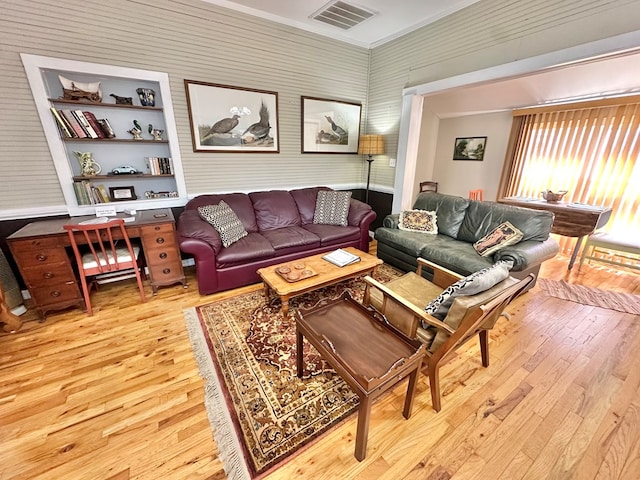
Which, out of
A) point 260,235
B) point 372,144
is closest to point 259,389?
point 260,235

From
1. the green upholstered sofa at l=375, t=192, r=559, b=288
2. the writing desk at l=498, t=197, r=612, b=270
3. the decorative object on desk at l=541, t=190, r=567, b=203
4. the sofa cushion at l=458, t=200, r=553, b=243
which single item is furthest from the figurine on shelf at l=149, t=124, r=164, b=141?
the decorative object on desk at l=541, t=190, r=567, b=203

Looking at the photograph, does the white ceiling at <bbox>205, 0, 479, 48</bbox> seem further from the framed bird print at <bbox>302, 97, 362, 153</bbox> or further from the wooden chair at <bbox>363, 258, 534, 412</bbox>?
the wooden chair at <bbox>363, 258, 534, 412</bbox>

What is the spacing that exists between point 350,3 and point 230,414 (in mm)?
4161

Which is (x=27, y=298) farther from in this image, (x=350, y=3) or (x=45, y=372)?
(x=350, y=3)

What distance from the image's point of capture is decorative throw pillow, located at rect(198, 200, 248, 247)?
294 cm

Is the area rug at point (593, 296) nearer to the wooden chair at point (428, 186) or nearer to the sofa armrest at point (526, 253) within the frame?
the sofa armrest at point (526, 253)

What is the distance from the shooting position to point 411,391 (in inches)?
58.7

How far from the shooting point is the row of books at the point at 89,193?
9.13 feet

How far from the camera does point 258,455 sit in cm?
136

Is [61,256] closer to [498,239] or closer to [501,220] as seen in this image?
[498,239]

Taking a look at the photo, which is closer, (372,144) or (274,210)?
(274,210)

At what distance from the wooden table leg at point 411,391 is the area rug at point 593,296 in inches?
97.5

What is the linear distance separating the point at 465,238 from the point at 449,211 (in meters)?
0.42

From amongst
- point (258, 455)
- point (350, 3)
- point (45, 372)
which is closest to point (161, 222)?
point (45, 372)
